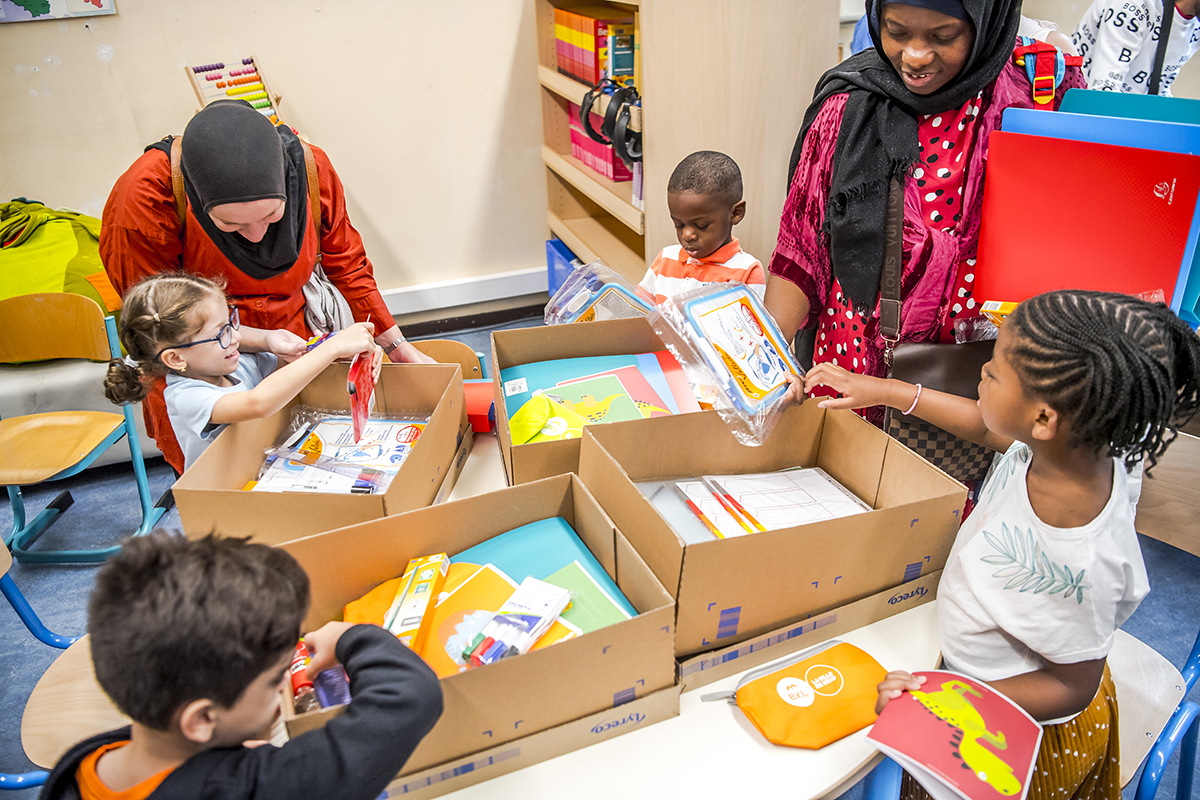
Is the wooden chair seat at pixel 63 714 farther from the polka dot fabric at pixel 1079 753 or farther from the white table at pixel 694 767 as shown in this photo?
the polka dot fabric at pixel 1079 753

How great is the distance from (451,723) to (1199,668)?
1322 mm

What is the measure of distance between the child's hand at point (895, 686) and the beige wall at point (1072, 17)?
355cm

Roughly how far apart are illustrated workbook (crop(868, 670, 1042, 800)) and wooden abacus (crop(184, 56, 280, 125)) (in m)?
3.19

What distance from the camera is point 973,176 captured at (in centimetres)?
131

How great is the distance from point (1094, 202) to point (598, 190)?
2151 millimetres

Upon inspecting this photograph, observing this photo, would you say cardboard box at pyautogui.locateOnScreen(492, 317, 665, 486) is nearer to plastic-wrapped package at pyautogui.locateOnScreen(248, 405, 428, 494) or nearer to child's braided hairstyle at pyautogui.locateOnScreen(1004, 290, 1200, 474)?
plastic-wrapped package at pyautogui.locateOnScreen(248, 405, 428, 494)


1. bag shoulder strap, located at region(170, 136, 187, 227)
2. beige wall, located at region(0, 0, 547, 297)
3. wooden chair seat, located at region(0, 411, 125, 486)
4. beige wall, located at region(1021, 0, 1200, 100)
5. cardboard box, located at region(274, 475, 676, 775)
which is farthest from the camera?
beige wall, located at region(1021, 0, 1200, 100)

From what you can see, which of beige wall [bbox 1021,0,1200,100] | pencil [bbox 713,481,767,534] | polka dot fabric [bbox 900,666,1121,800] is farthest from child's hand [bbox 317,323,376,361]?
beige wall [bbox 1021,0,1200,100]

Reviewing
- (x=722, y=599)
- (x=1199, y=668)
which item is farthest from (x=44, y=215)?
(x=1199, y=668)

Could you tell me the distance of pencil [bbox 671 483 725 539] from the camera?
1212 mm

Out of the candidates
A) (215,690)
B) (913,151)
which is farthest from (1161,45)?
(215,690)

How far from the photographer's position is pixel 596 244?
347cm

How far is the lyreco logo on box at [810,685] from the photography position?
0.97m

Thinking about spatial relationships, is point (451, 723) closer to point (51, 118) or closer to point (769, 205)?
point (769, 205)
